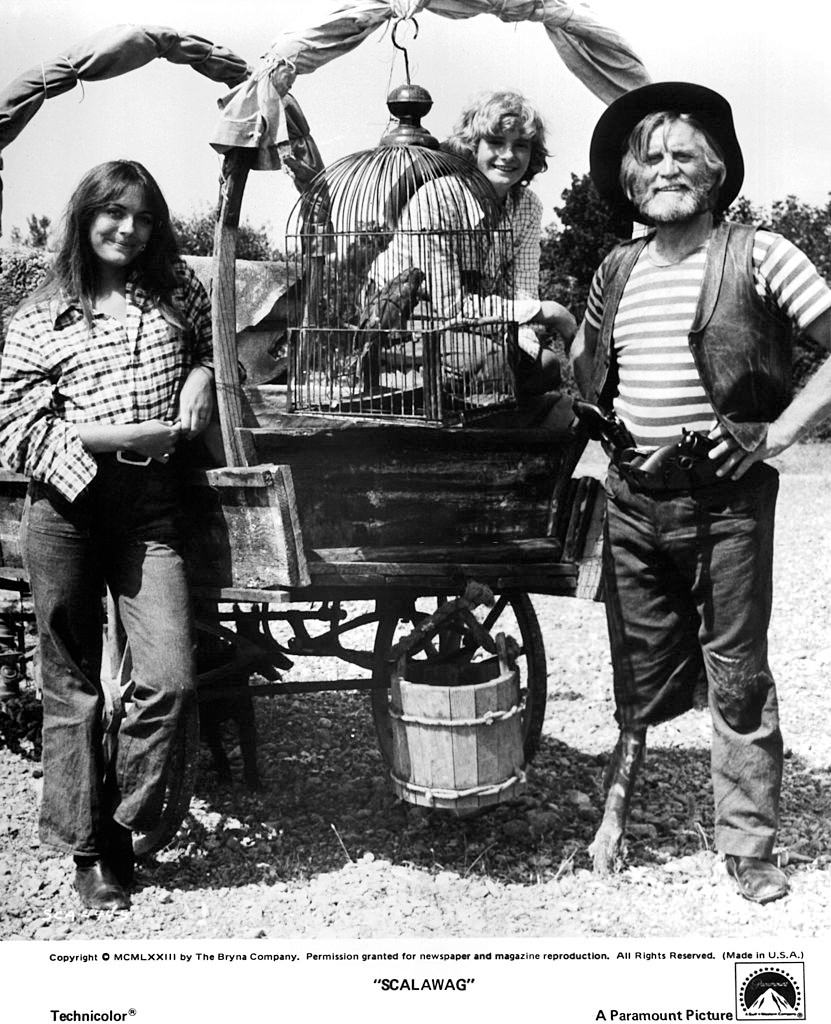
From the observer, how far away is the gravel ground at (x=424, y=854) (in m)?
3.86

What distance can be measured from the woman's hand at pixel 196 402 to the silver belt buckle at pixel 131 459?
16 centimetres

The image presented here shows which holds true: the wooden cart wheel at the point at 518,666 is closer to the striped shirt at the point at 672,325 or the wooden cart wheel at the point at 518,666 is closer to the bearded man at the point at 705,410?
the bearded man at the point at 705,410

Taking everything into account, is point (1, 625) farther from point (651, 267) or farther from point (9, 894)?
point (651, 267)

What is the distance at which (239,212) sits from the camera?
13.0 feet

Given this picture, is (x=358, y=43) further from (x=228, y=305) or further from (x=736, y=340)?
(x=736, y=340)

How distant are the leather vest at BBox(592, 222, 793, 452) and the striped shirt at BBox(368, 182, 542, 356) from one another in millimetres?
863

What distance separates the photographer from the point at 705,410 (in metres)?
3.76

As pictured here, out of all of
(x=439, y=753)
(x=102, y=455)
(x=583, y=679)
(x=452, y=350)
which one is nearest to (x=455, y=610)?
(x=439, y=753)

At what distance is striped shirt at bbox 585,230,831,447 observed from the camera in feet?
11.9

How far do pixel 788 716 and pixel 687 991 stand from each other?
2562 mm

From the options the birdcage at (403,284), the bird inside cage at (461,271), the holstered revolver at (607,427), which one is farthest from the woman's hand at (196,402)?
the holstered revolver at (607,427)

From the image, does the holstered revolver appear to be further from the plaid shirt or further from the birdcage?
the plaid shirt

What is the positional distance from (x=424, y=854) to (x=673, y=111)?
280cm

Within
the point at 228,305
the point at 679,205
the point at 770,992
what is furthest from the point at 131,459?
the point at 770,992
